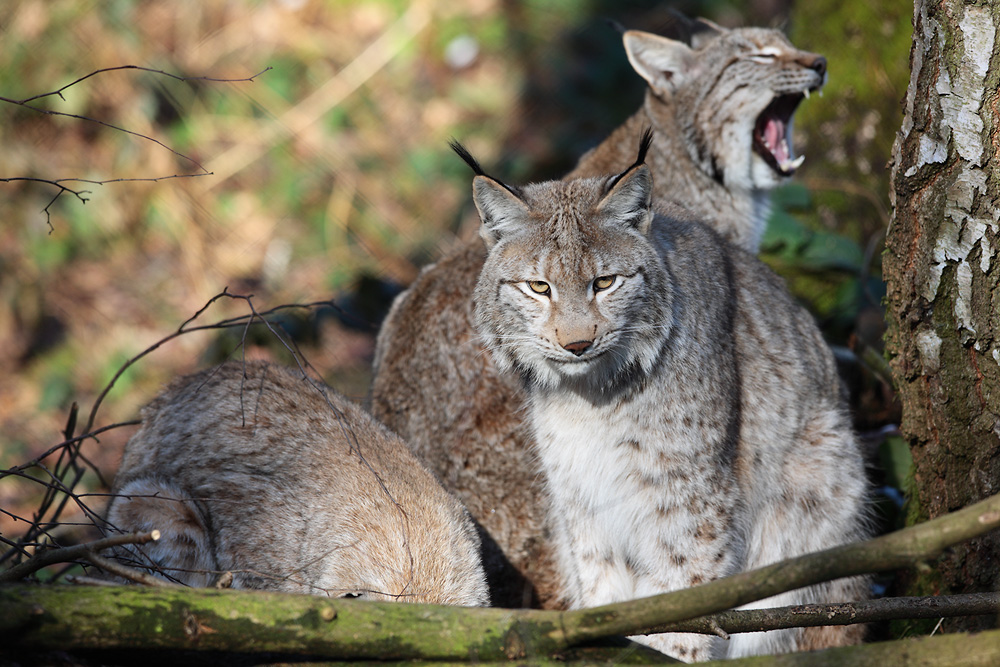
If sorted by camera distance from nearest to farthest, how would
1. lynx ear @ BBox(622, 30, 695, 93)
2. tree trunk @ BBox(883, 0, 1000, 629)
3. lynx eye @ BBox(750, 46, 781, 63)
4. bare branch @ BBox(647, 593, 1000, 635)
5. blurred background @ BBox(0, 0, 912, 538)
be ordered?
1. bare branch @ BBox(647, 593, 1000, 635)
2. tree trunk @ BBox(883, 0, 1000, 629)
3. lynx eye @ BBox(750, 46, 781, 63)
4. lynx ear @ BBox(622, 30, 695, 93)
5. blurred background @ BBox(0, 0, 912, 538)

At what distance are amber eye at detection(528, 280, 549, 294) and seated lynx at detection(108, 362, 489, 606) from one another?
0.85m

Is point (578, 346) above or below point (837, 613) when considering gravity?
above

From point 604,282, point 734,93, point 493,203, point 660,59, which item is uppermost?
point 660,59

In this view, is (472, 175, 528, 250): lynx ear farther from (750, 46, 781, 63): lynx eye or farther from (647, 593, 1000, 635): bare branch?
(750, 46, 781, 63): lynx eye

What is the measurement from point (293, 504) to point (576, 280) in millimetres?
1309

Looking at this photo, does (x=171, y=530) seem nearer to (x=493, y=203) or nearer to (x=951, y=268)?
(x=493, y=203)

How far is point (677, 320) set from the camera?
11.4 feet

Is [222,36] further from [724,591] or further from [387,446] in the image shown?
[724,591]

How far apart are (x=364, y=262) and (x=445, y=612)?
6.61 metres

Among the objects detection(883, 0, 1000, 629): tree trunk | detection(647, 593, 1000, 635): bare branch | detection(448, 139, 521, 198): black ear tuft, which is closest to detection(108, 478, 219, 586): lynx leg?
detection(448, 139, 521, 198): black ear tuft

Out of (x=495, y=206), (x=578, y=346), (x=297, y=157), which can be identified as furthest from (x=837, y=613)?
(x=297, y=157)

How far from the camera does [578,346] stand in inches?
126

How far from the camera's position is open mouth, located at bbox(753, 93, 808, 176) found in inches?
217

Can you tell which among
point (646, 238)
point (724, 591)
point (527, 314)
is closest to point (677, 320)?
point (646, 238)
